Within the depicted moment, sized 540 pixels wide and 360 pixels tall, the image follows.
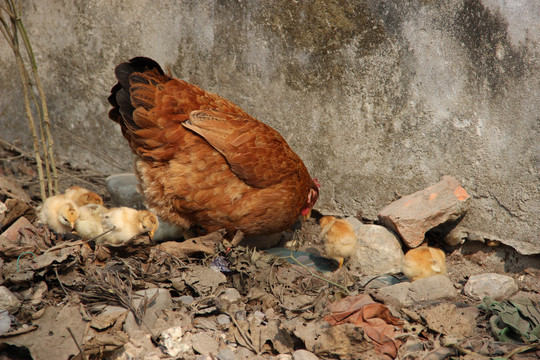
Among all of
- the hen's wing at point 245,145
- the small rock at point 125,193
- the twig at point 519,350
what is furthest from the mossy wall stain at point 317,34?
the twig at point 519,350

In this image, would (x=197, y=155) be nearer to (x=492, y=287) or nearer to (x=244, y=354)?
(x=244, y=354)

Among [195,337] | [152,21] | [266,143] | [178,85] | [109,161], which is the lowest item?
[195,337]

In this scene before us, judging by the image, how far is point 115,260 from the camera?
3.64 m

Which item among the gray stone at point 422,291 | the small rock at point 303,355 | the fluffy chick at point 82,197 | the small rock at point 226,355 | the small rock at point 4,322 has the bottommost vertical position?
the small rock at point 4,322

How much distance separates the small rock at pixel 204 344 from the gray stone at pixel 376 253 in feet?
4.88

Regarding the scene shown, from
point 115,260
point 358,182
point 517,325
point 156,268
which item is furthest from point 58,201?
point 517,325

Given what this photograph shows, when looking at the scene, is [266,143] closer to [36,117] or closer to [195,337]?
[195,337]

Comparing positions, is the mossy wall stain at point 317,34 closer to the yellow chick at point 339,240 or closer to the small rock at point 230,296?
the yellow chick at point 339,240

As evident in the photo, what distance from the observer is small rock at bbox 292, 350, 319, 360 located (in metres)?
2.77

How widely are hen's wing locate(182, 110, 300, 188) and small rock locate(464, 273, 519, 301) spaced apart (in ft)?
5.17

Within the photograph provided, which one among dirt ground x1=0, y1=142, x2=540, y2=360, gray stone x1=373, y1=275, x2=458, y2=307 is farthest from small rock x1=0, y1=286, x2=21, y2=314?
gray stone x1=373, y1=275, x2=458, y2=307

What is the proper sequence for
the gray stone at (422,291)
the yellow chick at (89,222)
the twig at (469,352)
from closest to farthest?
the twig at (469,352)
the gray stone at (422,291)
the yellow chick at (89,222)

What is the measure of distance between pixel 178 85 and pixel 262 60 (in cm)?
97

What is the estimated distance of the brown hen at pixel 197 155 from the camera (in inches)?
142
